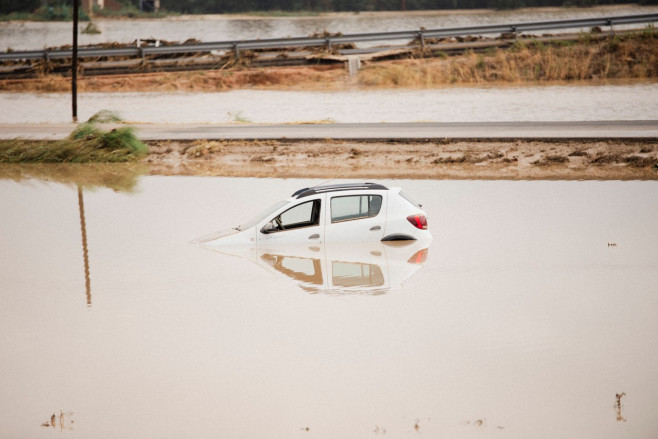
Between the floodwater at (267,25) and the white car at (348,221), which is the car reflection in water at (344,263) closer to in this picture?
the white car at (348,221)

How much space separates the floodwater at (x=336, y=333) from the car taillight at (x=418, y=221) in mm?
503

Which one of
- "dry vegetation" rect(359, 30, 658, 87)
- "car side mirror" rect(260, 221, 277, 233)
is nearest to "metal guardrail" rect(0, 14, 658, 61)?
"dry vegetation" rect(359, 30, 658, 87)

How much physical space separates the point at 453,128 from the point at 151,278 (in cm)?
1795

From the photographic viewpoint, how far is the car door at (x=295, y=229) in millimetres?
16312

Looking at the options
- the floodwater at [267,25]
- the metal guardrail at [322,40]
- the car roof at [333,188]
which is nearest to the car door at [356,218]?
the car roof at [333,188]

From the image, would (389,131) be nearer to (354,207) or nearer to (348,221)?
(354,207)

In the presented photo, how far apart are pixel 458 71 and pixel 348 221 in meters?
33.6

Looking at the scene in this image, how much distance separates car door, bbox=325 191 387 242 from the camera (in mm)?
16422

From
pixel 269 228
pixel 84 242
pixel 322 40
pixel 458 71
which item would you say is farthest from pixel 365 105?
pixel 269 228

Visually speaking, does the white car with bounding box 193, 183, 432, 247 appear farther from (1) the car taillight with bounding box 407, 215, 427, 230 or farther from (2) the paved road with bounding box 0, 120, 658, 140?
(2) the paved road with bounding box 0, 120, 658, 140

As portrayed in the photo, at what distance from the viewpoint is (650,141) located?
27.4 m

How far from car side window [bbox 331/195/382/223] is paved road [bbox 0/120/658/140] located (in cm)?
1269

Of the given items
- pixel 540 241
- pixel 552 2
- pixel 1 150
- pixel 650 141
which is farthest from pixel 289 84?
pixel 552 2

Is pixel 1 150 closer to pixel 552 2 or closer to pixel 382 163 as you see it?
pixel 382 163
